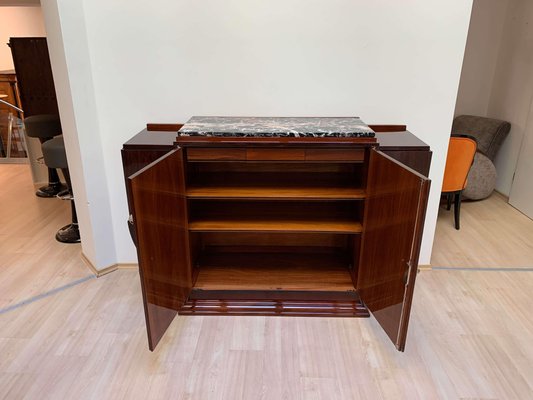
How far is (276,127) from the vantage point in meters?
1.89

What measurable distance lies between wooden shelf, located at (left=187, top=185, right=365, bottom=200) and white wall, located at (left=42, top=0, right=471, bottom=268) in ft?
1.68

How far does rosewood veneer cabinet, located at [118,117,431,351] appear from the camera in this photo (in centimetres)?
161

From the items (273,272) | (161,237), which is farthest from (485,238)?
(161,237)

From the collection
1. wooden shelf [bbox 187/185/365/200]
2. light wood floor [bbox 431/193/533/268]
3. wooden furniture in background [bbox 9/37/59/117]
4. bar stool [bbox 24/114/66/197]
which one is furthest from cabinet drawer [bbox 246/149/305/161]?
wooden furniture in background [bbox 9/37/59/117]

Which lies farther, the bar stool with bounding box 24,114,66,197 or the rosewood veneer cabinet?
the bar stool with bounding box 24,114,66,197

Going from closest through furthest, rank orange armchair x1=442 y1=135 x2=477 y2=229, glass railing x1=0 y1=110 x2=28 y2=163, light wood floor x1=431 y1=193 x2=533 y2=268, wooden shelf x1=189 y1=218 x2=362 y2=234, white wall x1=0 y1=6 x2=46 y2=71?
1. wooden shelf x1=189 y1=218 x2=362 y2=234
2. light wood floor x1=431 y1=193 x2=533 y2=268
3. orange armchair x1=442 y1=135 x2=477 y2=229
4. glass railing x1=0 y1=110 x2=28 y2=163
5. white wall x1=0 y1=6 x2=46 y2=71

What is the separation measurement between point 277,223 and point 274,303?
0.47 m

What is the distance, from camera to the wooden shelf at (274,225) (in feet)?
6.43

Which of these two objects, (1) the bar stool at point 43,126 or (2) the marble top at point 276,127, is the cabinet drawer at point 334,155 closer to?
(2) the marble top at point 276,127

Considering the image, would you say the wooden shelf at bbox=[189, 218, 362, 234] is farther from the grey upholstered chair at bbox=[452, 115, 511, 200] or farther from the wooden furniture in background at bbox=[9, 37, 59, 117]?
the wooden furniture in background at bbox=[9, 37, 59, 117]

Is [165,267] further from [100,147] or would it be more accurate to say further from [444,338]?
[444,338]

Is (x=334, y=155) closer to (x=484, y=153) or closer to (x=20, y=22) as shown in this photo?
(x=484, y=153)

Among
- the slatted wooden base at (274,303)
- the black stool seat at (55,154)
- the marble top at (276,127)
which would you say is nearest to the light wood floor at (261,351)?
the slatted wooden base at (274,303)

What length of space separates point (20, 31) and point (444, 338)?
604 cm
